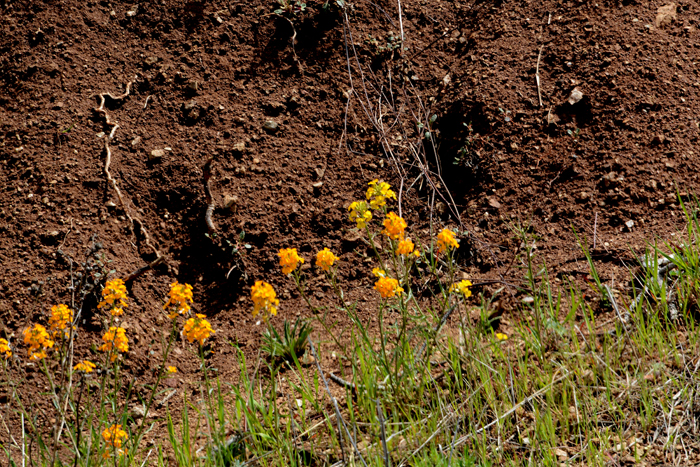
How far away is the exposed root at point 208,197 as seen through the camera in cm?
301

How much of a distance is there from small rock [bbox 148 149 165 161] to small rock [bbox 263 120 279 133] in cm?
54

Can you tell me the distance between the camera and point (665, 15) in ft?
10.9

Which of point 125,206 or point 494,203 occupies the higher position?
point 494,203

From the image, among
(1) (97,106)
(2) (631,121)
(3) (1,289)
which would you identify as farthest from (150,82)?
(2) (631,121)

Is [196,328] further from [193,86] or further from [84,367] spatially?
[193,86]

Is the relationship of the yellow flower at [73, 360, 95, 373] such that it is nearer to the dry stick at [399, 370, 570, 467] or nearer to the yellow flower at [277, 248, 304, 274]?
the yellow flower at [277, 248, 304, 274]

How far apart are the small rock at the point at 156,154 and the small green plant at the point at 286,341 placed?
120cm

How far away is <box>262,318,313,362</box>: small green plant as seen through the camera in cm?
238

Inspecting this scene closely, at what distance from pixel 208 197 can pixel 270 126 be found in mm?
509

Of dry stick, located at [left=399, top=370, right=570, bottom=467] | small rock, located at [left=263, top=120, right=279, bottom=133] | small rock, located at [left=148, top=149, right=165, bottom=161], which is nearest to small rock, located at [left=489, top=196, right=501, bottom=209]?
dry stick, located at [left=399, top=370, right=570, bottom=467]

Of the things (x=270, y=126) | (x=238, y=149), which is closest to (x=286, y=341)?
(x=238, y=149)

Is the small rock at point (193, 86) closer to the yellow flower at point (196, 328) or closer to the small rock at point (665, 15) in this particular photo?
the yellow flower at point (196, 328)

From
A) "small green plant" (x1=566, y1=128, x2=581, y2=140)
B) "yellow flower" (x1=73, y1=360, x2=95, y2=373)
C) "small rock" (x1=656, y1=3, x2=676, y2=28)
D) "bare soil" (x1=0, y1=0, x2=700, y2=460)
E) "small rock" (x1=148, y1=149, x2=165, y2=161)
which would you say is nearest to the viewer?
"yellow flower" (x1=73, y1=360, x2=95, y2=373)

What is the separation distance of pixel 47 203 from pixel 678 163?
9.81 feet
